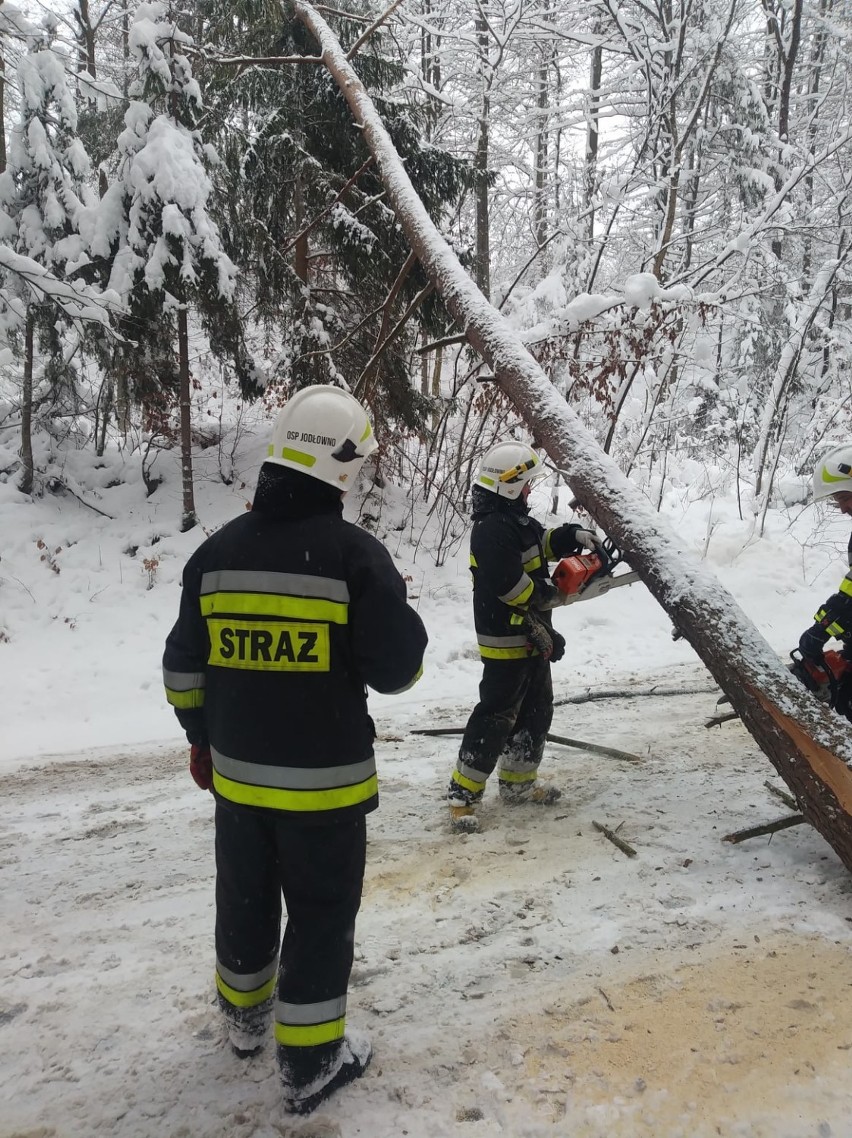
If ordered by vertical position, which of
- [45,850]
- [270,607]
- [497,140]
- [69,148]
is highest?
[497,140]

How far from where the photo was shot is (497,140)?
12688 millimetres

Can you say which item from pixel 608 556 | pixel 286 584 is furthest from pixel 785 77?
pixel 286 584

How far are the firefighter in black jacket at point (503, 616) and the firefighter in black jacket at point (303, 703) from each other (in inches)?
73.6

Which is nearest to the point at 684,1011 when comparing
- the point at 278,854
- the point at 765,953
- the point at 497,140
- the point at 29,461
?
the point at 765,953

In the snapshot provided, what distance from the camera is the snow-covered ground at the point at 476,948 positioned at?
2.14m

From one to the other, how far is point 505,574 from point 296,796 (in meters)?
2.16

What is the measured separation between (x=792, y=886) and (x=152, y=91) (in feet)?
33.0

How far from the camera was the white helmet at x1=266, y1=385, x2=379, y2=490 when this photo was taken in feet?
7.14

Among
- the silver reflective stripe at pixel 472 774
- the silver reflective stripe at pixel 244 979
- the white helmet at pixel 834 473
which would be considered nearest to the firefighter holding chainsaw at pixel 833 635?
the white helmet at pixel 834 473

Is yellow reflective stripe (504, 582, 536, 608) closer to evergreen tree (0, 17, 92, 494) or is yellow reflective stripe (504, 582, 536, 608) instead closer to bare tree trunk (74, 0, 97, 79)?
evergreen tree (0, 17, 92, 494)

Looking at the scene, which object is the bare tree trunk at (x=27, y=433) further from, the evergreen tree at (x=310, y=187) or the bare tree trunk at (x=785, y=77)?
the bare tree trunk at (x=785, y=77)

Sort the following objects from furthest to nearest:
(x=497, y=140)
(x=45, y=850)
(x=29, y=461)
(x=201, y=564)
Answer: (x=497, y=140)
(x=29, y=461)
(x=45, y=850)
(x=201, y=564)

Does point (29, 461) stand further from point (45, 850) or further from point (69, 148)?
point (45, 850)

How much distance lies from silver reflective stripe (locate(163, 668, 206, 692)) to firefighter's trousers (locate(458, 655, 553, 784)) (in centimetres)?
212
